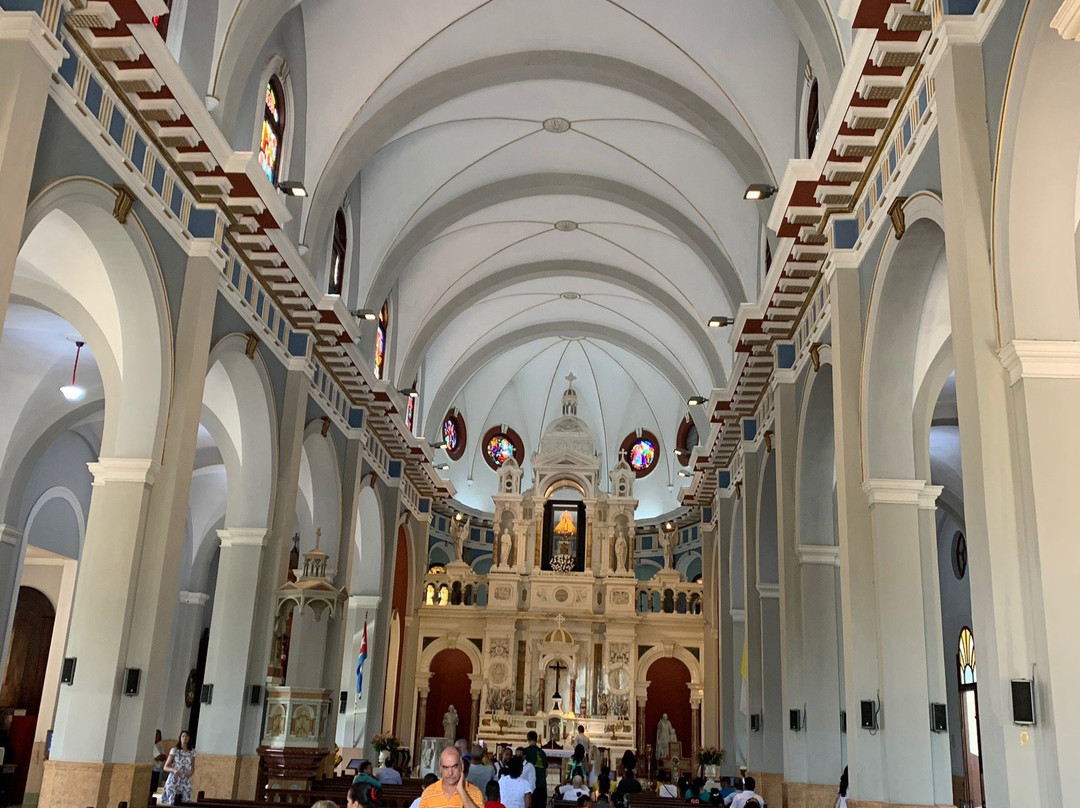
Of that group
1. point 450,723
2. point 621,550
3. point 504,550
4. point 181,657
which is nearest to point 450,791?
point 181,657

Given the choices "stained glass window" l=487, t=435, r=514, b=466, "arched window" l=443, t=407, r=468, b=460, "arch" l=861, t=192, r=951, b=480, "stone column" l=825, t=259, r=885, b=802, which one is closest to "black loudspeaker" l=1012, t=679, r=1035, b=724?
"stone column" l=825, t=259, r=885, b=802

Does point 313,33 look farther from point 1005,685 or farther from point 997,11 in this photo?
point 1005,685

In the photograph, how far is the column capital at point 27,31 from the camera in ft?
25.1

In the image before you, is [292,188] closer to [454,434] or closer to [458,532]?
[458,532]

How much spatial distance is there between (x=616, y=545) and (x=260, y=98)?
17.8 meters

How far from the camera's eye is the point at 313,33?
1407 centimetres

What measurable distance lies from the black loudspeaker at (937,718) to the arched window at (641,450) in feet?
71.6

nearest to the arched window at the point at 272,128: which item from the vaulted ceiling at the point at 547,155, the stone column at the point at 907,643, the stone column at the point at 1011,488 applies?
the vaulted ceiling at the point at 547,155

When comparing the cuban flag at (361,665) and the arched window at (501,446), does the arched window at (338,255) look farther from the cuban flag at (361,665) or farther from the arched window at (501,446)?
the arched window at (501,446)

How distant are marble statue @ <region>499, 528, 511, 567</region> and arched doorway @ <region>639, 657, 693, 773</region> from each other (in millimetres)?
4744

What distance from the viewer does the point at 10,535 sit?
1636 centimetres

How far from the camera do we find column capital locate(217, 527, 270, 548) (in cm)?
1403

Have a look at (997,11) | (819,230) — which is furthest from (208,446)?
(997,11)

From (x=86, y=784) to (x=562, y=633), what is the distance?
18.1 m
